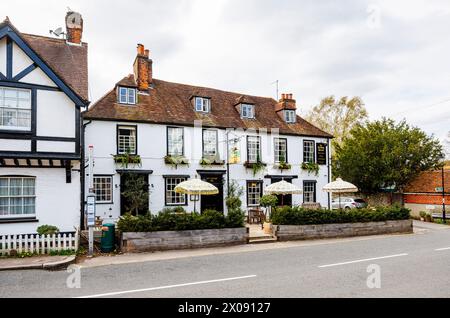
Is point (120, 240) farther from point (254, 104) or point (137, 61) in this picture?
point (254, 104)

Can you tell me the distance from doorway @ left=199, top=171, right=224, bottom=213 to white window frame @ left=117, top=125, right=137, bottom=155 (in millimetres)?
4371

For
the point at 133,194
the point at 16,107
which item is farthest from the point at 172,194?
the point at 16,107

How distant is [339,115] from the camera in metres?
41.8

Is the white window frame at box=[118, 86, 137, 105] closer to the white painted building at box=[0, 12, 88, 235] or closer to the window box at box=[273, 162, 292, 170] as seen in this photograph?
the white painted building at box=[0, 12, 88, 235]

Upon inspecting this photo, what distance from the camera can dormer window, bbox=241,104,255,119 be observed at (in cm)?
2302

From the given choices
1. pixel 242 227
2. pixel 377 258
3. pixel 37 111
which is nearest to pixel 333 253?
pixel 377 258

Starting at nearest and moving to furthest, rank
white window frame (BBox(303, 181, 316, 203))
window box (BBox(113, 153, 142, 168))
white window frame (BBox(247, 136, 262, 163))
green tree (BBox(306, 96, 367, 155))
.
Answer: window box (BBox(113, 153, 142, 168)), white window frame (BBox(247, 136, 262, 163)), white window frame (BBox(303, 181, 316, 203)), green tree (BBox(306, 96, 367, 155))

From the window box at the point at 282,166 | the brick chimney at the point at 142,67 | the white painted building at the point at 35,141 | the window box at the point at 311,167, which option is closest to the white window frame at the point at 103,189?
the white painted building at the point at 35,141

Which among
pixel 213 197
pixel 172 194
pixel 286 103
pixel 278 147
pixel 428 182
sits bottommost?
pixel 213 197

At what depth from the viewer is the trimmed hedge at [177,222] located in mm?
12453

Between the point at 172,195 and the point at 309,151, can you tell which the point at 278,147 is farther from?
the point at 172,195

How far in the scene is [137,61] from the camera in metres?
20.6

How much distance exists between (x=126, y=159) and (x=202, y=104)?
21.9 ft

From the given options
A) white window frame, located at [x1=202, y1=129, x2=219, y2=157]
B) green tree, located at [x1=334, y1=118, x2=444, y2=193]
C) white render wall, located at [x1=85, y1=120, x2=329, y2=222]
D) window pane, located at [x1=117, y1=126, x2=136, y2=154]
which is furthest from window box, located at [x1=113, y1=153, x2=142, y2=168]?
green tree, located at [x1=334, y1=118, x2=444, y2=193]
